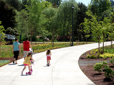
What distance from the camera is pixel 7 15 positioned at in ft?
140

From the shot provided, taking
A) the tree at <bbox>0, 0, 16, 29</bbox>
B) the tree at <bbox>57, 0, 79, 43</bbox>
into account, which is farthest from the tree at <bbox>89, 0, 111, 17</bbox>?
the tree at <bbox>0, 0, 16, 29</bbox>

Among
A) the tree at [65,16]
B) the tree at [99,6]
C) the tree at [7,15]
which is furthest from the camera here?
the tree at [99,6]

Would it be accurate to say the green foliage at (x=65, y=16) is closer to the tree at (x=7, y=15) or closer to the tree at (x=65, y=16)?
the tree at (x=65, y=16)

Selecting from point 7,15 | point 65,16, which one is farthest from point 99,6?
point 7,15

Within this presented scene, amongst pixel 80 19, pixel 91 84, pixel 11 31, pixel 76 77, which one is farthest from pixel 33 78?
pixel 80 19

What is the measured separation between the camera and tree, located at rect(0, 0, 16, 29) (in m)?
42.9

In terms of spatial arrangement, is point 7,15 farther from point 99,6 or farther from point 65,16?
point 99,6

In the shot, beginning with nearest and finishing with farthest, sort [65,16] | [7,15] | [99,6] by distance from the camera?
[7,15] → [65,16] → [99,6]

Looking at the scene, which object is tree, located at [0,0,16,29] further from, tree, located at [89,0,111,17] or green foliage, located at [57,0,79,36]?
tree, located at [89,0,111,17]

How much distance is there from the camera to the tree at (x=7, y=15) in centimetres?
4288

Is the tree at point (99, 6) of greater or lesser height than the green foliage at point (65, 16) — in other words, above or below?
above

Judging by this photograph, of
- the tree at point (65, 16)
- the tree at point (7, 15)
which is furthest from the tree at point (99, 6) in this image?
the tree at point (7, 15)

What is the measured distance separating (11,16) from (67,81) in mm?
37557

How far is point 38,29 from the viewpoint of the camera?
3806cm
